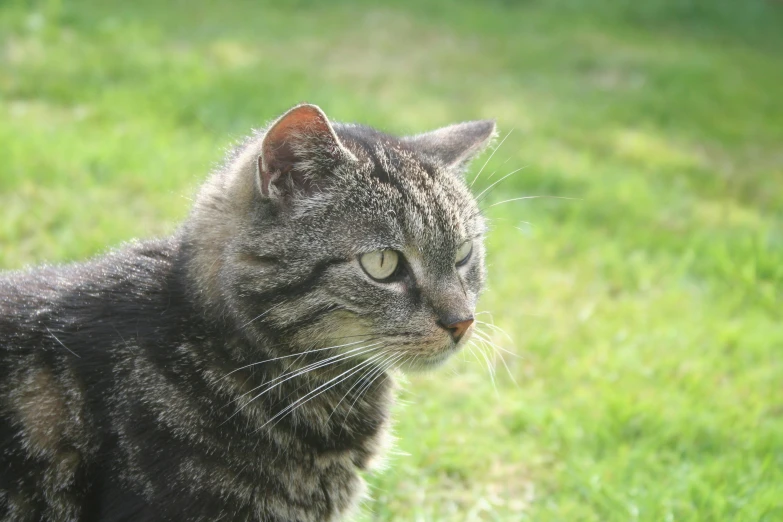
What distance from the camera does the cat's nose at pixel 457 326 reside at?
2599mm

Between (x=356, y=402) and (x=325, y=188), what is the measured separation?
2.43 ft

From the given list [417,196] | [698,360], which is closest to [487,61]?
[698,360]

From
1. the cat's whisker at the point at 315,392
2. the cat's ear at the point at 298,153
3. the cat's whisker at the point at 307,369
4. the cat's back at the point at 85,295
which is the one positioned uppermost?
the cat's ear at the point at 298,153

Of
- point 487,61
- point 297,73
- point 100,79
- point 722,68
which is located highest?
point 100,79

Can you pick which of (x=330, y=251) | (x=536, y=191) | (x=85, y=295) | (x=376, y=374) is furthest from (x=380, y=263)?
(x=536, y=191)

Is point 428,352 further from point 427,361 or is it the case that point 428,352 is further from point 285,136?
point 285,136

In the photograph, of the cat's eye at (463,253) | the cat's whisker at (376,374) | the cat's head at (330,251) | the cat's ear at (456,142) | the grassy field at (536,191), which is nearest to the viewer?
the cat's head at (330,251)

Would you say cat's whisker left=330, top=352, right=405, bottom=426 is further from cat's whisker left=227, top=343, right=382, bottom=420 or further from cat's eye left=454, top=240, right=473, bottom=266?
cat's eye left=454, top=240, right=473, bottom=266

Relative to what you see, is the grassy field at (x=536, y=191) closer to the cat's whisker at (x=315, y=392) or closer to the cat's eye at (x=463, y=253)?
the cat's whisker at (x=315, y=392)

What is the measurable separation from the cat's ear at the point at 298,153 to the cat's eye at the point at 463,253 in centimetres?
49

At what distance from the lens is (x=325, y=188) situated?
260cm

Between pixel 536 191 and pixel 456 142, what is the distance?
2984mm

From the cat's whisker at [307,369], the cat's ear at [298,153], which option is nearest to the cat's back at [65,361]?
the cat's whisker at [307,369]

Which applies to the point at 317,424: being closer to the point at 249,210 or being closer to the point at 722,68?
the point at 249,210
